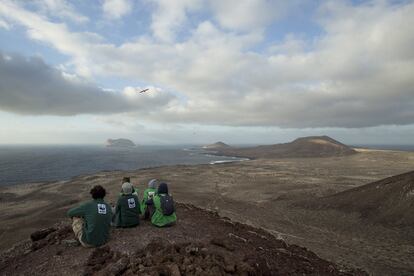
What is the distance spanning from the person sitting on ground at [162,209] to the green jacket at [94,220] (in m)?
1.94

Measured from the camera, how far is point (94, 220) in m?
9.27

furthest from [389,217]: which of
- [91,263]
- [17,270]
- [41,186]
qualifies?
[41,186]

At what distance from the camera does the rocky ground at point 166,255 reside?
24.3ft

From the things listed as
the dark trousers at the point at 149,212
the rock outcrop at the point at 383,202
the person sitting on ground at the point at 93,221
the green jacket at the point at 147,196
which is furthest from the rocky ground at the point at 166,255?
the rock outcrop at the point at 383,202

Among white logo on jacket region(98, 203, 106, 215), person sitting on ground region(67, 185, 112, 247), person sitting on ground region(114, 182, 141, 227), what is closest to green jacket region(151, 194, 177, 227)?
person sitting on ground region(114, 182, 141, 227)

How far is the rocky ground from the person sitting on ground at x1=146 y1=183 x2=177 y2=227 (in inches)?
13.5

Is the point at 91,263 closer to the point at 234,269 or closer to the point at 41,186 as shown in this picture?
the point at 234,269

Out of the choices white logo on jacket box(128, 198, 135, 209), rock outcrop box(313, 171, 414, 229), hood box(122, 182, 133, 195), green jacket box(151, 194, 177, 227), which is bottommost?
rock outcrop box(313, 171, 414, 229)

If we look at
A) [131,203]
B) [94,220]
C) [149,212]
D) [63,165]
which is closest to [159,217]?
[149,212]

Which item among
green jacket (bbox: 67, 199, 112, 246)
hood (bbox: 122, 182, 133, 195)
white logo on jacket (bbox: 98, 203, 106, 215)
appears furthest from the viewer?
hood (bbox: 122, 182, 133, 195)

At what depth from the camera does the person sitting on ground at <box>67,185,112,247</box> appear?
30.3 ft

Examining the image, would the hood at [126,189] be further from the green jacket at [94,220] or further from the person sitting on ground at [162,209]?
the green jacket at [94,220]

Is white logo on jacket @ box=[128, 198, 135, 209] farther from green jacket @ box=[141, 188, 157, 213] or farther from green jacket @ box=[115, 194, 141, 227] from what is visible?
green jacket @ box=[141, 188, 157, 213]

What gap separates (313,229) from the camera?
2039cm
